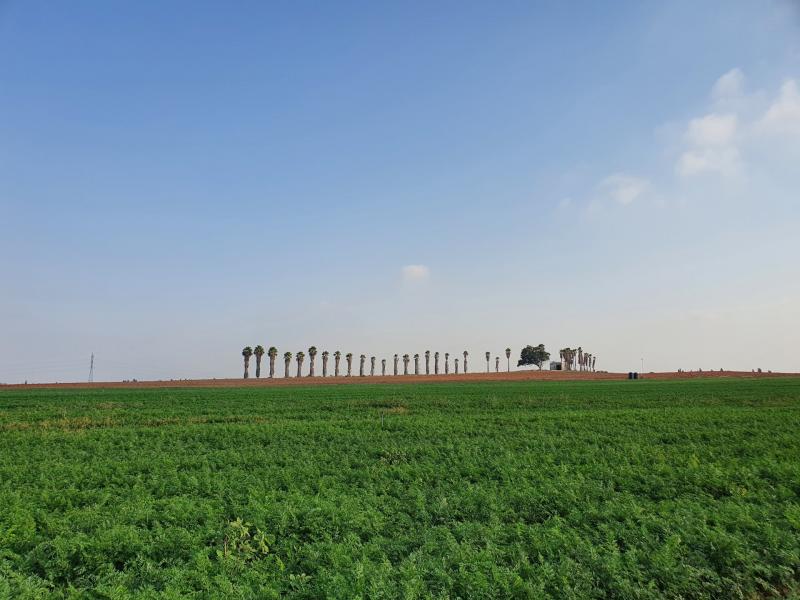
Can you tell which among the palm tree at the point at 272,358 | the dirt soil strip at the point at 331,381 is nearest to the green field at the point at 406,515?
the dirt soil strip at the point at 331,381

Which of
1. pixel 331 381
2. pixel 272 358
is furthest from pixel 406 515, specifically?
pixel 272 358

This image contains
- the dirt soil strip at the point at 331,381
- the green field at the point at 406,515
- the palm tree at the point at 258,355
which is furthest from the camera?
the palm tree at the point at 258,355

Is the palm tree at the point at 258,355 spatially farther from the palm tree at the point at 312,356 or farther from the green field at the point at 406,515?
the green field at the point at 406,515

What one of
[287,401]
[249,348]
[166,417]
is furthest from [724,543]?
[249,348]

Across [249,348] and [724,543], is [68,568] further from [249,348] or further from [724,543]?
[249,348]

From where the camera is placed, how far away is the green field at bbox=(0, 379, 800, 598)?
9.80 meters

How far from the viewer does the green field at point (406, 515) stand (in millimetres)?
9805

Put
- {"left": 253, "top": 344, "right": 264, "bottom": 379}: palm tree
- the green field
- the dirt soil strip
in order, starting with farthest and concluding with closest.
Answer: {"left": 253, "top": 344, "right": 264, "bottom": 379}: palm tree, the dirt soil strip, the green field

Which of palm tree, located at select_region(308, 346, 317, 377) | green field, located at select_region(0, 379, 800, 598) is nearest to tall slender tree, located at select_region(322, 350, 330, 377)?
palm tree, located at select_region(308, 346, 317, 377)

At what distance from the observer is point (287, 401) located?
51.4 metres

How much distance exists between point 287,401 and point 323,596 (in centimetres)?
4348

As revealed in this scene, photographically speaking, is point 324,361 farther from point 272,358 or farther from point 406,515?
point 406,515

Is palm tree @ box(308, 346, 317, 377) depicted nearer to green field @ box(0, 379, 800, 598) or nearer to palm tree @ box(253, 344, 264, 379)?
palm tree @ box(253, 344, 264, 379)

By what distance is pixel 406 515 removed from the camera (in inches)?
523
